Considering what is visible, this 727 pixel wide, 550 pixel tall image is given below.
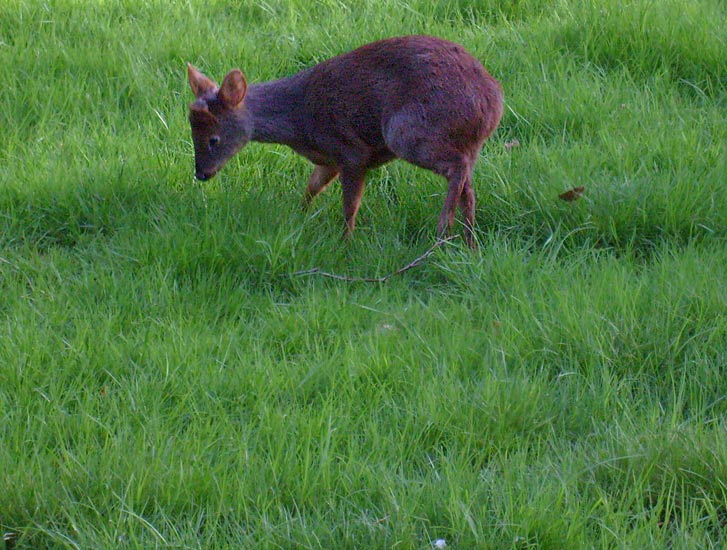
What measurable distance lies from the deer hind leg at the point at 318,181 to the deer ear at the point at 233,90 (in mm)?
555

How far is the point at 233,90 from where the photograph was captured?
16.9 ft

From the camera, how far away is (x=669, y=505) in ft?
10.2

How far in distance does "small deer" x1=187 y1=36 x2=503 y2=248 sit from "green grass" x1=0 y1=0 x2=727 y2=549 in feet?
0.78

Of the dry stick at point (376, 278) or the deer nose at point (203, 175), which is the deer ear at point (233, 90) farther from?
the dry stick at point (376, 278)

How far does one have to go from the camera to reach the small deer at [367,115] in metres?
4.80

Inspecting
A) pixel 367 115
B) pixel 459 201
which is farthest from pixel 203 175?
pixel 459 201

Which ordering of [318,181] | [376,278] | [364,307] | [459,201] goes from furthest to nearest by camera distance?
1. [318,181]
2. [459,201]
3. [376,278]
4. [364,307]

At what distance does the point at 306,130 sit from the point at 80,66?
1.82 m

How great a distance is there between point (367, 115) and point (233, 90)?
2.28 feet

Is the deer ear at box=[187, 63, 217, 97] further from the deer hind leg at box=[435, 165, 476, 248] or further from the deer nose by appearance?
the deer hind leg at box=[435, 165, 476, 248]

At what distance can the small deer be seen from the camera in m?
4.80

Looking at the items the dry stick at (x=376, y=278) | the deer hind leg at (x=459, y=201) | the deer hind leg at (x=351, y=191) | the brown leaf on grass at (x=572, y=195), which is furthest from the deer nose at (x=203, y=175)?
the brown leaf on grass at (x=572, y=195)

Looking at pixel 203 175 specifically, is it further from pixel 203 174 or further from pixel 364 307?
pixel 364 307

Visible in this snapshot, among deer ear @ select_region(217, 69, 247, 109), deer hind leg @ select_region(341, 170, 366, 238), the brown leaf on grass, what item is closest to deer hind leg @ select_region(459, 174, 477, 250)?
the brown leaf on grass
